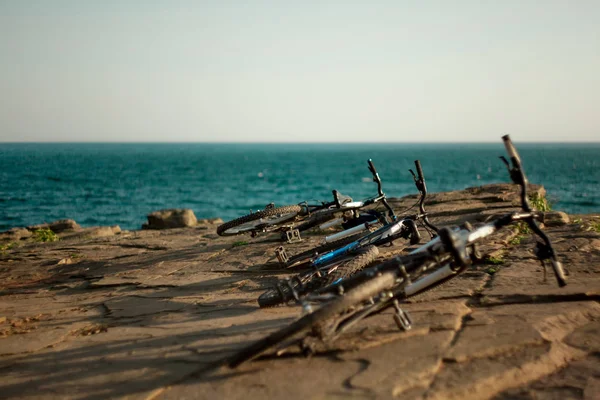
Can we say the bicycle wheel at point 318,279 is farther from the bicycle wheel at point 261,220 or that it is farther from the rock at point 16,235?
the rock at point 16,235

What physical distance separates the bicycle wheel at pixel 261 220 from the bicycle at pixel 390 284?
3.45 metres

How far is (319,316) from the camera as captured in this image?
3.61 metres

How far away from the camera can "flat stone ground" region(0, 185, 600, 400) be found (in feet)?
11.4

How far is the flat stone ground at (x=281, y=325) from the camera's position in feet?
11.4

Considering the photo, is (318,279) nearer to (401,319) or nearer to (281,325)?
(281,325)

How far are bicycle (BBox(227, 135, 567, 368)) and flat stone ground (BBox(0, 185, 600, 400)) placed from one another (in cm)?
19

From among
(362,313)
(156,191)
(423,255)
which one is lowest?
(156,191)

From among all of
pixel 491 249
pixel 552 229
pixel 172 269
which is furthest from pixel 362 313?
pixel 552 229

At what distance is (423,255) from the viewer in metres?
4.10

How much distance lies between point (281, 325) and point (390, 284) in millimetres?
1360

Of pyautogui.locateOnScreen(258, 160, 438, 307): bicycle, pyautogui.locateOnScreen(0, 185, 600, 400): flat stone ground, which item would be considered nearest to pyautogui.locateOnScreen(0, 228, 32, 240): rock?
pyautogui.locateOnScreen(0, 185, 600, 400): flat stone ground

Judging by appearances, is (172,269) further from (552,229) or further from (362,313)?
(552,229)

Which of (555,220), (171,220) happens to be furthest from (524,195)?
(171,220)

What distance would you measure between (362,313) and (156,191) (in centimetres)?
5158
